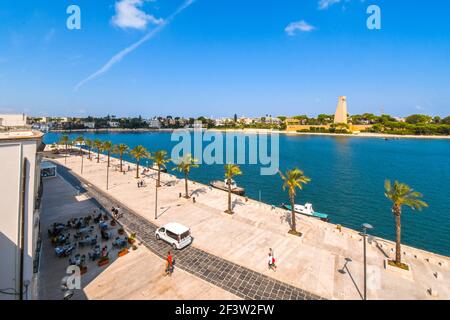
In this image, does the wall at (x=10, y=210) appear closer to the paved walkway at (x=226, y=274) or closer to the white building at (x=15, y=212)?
the white building at (x=15, y=212)

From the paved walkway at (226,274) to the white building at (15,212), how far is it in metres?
9.17

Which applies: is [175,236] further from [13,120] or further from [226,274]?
[13,120]

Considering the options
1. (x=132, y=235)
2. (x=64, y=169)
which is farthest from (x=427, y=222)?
(x=64, y=169)

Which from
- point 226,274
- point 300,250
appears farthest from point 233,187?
point 226,274

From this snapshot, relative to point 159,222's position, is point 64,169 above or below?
above

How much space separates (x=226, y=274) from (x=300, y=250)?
7659 millimetres

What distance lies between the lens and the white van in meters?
19.9

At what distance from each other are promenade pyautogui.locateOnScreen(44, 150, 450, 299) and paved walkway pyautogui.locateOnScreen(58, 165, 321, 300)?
544 mm

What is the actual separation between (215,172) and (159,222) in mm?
42186

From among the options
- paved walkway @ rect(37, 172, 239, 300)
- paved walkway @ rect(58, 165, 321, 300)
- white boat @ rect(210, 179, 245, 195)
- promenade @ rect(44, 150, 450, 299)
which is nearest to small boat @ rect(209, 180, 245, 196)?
white boat @ rect(210, 179, 245, 195)

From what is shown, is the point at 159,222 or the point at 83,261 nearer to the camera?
the point at 83,261

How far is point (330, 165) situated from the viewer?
76.0 m

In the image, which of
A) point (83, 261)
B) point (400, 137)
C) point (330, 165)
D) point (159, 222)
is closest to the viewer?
point (83, 261)

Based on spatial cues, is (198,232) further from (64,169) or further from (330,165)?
(330,165)
